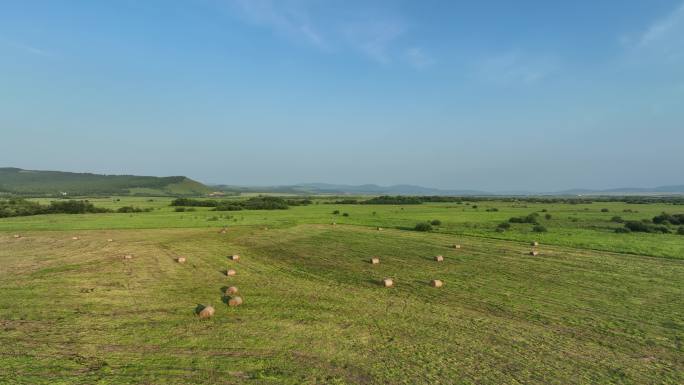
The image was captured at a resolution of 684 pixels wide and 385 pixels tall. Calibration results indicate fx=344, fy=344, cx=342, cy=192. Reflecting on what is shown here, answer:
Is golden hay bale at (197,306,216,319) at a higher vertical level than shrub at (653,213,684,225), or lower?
lower

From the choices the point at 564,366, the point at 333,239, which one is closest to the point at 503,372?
the point at 564,366

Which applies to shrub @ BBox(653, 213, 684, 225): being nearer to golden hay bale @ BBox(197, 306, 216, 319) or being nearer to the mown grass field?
the mown grass field

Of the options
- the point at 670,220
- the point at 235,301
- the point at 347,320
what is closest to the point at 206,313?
the point at 235,301

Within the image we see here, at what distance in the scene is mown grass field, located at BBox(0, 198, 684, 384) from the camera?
719cm

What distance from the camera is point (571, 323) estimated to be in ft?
32.5

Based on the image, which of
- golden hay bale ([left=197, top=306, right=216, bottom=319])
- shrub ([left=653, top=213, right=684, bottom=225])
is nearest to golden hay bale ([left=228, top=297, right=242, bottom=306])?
golden hay bale ([left=197, top=306, right=216, bottom=319])

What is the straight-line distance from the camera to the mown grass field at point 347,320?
7.19 metres

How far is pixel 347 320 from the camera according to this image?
Result: 10.2m

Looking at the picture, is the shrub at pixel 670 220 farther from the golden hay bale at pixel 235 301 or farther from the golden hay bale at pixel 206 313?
the golden hay bale at pixel 206 313

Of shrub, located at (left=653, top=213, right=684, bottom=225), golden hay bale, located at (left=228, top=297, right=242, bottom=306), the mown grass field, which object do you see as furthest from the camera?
shrub, located at (left=653, top=213, right=684, bottom=225)

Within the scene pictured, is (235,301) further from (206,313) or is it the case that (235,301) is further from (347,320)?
(347,320)

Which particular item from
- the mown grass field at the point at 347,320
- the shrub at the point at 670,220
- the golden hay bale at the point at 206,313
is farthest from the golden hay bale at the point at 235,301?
the shrub at the point at 670,220

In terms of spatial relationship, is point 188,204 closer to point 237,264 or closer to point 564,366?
point 237,264

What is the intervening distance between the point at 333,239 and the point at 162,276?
48.7ft
